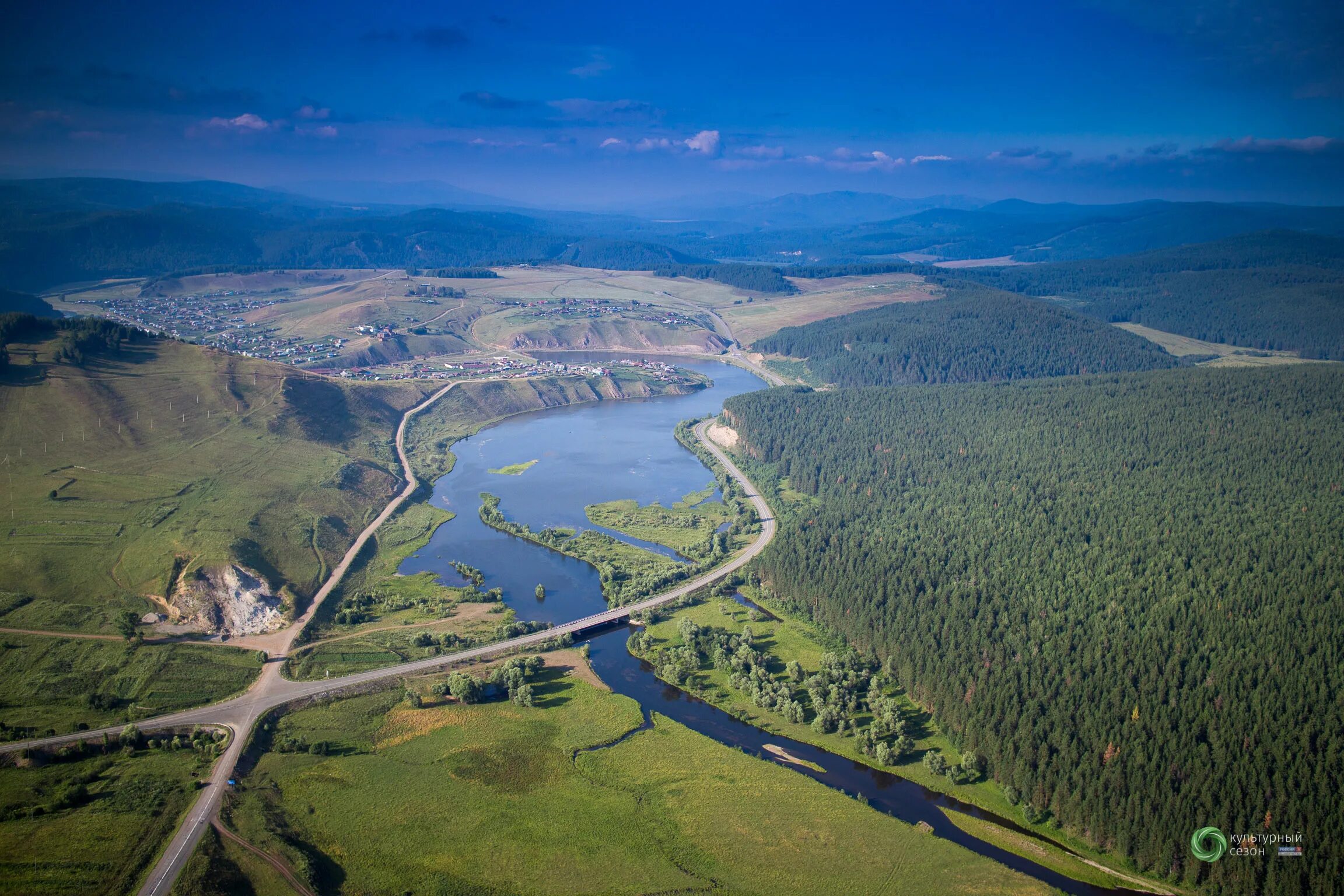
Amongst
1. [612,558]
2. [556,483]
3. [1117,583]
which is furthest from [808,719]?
[556,483]

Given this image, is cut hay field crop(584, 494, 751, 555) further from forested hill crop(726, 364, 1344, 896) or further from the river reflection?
forested hill crop(726, 364, 1344, 896)

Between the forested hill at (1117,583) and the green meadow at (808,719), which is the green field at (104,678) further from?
the forested hill at (1117,583)

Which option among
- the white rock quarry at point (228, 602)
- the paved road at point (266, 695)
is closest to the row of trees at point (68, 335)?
the paved road at point (266, 695)

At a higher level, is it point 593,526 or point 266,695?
point 593,526

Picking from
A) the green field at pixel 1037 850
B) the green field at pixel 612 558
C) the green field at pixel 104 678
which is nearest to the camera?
the green field at pixel 1037 850

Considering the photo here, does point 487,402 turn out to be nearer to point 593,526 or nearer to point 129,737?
point 593,526

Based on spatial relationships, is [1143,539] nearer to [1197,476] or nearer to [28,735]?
[1197,476]

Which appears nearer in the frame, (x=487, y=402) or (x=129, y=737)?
(x=129, y=737)
